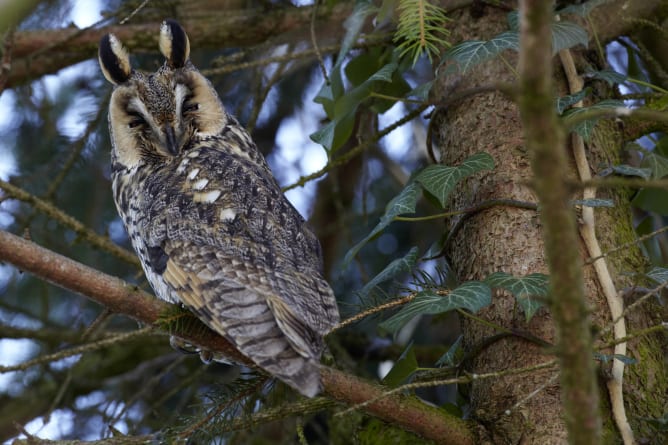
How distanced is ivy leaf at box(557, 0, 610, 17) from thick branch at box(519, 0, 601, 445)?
4.00 feet

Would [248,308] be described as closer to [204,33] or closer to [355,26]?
[355,26]

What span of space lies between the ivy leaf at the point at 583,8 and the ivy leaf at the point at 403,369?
95cm

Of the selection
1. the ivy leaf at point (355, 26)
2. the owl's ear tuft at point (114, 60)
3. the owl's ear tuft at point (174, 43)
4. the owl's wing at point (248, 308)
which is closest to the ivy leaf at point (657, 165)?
the ivy leaf at point (355, 26)

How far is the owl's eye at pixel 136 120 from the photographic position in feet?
7.32

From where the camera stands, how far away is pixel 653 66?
6.98 ft

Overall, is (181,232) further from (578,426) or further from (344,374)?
(578,426)

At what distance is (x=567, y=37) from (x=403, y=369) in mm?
862

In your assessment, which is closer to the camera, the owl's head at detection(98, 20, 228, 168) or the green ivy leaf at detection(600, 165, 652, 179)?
the green ivy leaf at detection(600, 165, 652, 179)

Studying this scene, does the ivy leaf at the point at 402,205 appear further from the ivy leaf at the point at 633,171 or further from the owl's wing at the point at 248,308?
the ivy leaf at the point at 633,171

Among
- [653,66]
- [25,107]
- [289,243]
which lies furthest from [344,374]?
[25,107]

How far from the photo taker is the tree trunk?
1.56 m

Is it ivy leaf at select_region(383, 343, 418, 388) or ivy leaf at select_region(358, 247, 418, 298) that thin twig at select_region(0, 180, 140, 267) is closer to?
Result: ivy leaf at select_region(358, 247, 418, 298)

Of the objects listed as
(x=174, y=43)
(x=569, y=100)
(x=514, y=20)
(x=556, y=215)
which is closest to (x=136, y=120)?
(x=174, y=43)

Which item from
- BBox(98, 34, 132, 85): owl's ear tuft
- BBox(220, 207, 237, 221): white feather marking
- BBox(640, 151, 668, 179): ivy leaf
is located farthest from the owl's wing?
BBox(640, 151, 668, 179): ivy leaf
